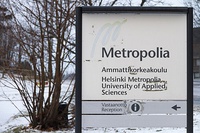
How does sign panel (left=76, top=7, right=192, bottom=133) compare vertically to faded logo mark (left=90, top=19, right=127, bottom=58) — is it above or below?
below

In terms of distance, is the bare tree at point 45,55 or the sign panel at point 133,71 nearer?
the sign panel at point 133,71

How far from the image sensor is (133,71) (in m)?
4.04

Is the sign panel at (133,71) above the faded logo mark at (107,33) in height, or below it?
below

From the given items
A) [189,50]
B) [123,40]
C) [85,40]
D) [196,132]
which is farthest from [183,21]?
[196,132]

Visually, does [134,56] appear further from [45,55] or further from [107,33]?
[45,55]

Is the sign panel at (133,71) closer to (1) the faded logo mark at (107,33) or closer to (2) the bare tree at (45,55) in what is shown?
(1) the faded logo mark at (107,33)

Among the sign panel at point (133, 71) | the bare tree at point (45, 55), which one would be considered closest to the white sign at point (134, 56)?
the sign panel at point (133, 71)

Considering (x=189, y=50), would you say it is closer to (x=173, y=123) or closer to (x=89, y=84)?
(x=173, y=123)

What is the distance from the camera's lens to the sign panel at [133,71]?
13.2ft

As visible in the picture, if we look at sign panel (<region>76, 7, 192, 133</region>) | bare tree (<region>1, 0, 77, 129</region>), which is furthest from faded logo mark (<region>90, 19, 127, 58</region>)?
bare tree (<region>1, 0, 77, 129</region>)

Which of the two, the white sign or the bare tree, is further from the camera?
the bare tree

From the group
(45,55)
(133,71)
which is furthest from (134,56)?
(45,55)

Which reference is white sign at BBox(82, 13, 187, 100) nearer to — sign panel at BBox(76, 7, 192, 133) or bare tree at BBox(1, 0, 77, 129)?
sign panel at BBox(76, 7, 192, 133)

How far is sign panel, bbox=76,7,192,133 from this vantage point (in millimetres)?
4020
